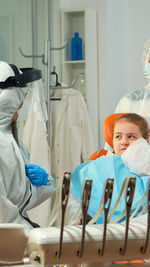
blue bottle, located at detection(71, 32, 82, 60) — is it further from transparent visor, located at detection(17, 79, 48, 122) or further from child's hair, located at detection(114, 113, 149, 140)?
child's hair, located at detection(114, 113, 149, 140)

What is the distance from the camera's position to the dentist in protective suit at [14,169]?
1.94m

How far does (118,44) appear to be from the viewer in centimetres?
518

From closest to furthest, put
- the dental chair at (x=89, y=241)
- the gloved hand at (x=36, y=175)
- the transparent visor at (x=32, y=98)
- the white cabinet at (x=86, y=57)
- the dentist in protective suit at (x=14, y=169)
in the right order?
the dental chair at (x=89, y=241), the dentist in protective suit at (x=14, y=169), the gloved hand at (x=36, y=175), the transparent visor at (x=32, y=98), the white cabinet at (x=86, y=57)

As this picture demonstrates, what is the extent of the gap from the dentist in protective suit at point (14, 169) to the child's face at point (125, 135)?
1.34ft

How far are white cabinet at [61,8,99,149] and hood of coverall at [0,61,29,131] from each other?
2.89 metres

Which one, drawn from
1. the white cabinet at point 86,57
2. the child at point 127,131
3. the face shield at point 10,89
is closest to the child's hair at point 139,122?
the child at point 127,131

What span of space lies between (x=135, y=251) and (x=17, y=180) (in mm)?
1153

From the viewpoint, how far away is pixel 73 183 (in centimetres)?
164

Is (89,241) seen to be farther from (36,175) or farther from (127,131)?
(127,131)

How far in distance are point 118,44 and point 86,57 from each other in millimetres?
458

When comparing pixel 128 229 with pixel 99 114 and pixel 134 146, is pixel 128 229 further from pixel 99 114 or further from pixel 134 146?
pixel 99 114

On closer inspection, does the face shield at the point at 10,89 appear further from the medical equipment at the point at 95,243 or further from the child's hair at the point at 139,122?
the medical equipment at the point at 95,243

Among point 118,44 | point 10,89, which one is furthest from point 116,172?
point 118,44

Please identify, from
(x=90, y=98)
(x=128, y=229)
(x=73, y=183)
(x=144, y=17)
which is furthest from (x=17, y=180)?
(x=144, y=17)
